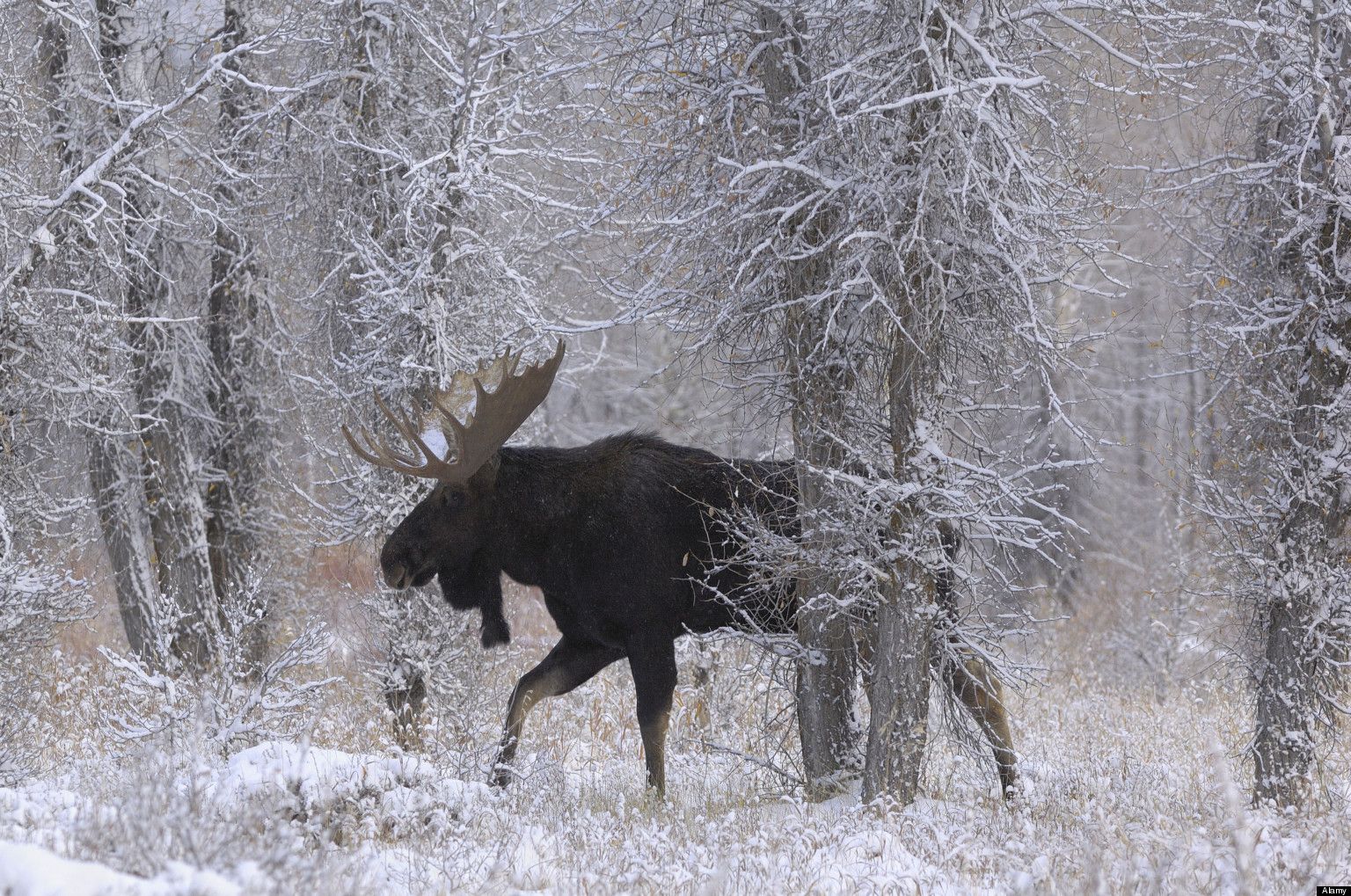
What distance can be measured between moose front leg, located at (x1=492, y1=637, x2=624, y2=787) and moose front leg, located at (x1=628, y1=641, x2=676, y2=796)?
39 centimetres

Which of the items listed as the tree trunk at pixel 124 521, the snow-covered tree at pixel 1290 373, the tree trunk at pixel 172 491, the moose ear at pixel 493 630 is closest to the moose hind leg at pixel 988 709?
the snow-covered tree at pixel 1290 373

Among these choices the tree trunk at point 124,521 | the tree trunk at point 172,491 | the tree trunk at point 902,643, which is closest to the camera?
the tree trunk at point 902,643

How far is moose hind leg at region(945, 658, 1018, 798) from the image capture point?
7.21 meters

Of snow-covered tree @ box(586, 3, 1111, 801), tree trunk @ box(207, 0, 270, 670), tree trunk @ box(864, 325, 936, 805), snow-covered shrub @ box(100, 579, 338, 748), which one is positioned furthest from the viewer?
tree trunk @ box(207, 0, 270, 670)

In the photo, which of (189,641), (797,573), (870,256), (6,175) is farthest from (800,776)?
(189,641)

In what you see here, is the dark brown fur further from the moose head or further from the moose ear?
the moose ear

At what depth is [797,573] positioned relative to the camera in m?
6.85

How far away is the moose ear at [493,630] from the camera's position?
27.2ft

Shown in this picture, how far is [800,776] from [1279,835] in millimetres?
2683

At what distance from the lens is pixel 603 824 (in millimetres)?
6254

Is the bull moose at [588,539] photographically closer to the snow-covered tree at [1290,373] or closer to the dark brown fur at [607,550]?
the dark brown fur at [607,550]

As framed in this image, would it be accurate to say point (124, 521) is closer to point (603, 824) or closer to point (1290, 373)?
point (603, 824)

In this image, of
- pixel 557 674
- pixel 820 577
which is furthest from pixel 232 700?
pixel 820 577

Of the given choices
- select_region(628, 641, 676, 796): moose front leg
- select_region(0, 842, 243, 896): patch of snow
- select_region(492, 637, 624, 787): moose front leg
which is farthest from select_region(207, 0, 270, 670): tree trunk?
select_region(0, 842, 243, 896): patch of snow
